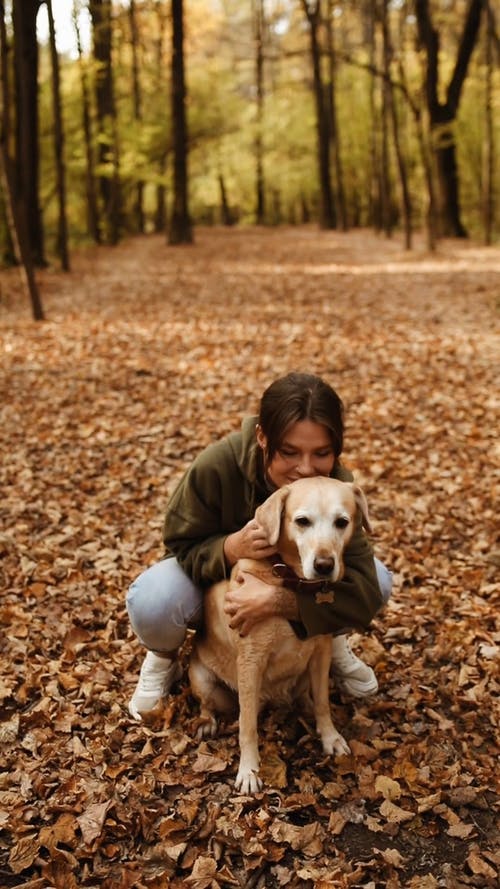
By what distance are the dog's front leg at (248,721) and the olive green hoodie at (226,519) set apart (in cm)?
40

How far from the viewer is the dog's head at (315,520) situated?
2.64m

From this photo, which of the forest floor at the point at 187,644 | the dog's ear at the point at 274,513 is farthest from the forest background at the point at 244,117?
the dog's ear at the point at 274,513

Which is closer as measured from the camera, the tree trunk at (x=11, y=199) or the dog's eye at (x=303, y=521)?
the dog's eye at (x=303, y=521)

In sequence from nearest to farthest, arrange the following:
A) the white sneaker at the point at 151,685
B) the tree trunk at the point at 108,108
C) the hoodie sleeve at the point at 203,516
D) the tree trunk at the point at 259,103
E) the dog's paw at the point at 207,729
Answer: the hoodie sleeve at the point at 203,516, the dog's paw at the point at 207,729, the white sneaker at the point at 151,685, the tree trunk at the point at 108,108, the tree trunk at the point at 259,103

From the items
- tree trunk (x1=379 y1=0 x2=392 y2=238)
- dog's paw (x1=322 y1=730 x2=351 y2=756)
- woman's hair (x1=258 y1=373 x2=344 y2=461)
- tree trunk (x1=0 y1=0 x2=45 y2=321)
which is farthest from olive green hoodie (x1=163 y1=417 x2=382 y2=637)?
tree trunk (x1=379 y1=0 x2=392 y2=238)

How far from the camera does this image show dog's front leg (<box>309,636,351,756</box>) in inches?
131

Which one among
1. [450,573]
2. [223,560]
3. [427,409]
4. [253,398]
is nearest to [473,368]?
[427,409]

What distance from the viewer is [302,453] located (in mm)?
2996

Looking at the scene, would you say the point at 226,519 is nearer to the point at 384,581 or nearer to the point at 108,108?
the point at 384,581

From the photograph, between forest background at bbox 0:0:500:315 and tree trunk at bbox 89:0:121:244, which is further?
tree trunk at bbox 89:0:121:244

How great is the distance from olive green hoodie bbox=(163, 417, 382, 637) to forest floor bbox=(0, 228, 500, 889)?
2.72 ft

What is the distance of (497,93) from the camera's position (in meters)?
16.9

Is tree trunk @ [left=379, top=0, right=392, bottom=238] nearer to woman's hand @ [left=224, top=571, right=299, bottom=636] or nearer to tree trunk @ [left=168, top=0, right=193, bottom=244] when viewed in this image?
tree trunk @ [left=168, top=0, right=193, bottom=244]

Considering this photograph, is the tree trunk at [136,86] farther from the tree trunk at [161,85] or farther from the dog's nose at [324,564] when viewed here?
the dog's nose at [324,564]
